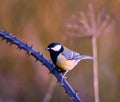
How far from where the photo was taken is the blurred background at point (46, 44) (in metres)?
6.12

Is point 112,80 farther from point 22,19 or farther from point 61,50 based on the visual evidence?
point 61,50

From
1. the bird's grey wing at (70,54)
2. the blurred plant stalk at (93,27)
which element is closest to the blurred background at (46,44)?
the blurred plant stalk at (93,27)

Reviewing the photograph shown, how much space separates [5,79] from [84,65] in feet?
3.66

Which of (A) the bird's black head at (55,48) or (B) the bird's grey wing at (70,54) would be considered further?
(B) the bird's grey wing at (70,54)

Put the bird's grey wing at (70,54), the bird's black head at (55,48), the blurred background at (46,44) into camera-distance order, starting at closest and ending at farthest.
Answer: the bird's black head at (55,48), the bird's grey wing at (70,54), the blurred background at (46,44)

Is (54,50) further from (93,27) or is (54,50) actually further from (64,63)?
(93,27)

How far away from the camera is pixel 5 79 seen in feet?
20.4

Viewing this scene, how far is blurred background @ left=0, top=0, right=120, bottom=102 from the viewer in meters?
6.12

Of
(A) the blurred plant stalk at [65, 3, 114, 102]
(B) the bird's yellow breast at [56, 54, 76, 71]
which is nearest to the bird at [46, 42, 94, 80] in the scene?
(B) the bird's yellow breast at [56, 54, 76, 71]

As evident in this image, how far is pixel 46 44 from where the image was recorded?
20.3 feet

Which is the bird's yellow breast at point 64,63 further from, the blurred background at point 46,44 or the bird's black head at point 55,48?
the blurred background at point 46,44

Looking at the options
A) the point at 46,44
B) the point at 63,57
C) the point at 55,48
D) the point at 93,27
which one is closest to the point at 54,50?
the point at 55,48

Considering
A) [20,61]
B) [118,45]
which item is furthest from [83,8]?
[20,61]

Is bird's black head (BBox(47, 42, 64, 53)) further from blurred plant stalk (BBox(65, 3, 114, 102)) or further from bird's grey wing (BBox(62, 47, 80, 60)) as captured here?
blurred plant stalk (BBox(65, 3, 114, 102))
